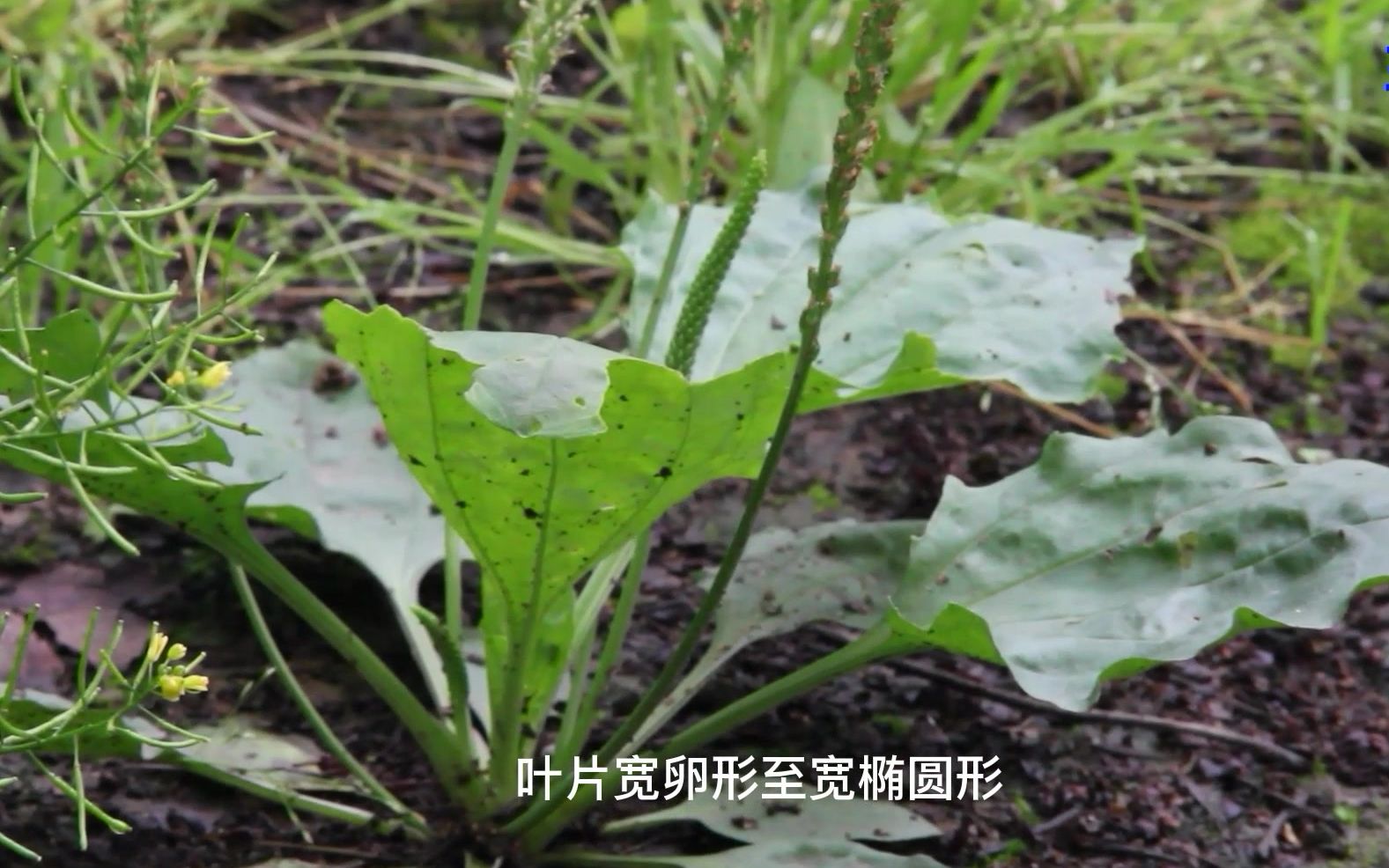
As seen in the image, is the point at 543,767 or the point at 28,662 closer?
the point at 543,767

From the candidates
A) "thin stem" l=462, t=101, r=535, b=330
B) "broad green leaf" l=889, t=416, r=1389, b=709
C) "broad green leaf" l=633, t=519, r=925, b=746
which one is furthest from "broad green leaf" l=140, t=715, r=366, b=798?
"broad green leaf" l=889, t=416, r=1389, b=709

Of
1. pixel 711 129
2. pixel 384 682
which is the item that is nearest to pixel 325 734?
pixel 384 682

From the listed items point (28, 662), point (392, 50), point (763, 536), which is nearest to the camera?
point (28, 662)

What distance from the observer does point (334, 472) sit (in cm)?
163

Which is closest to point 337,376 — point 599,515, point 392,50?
point 599,515

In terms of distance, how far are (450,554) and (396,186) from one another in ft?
3.93

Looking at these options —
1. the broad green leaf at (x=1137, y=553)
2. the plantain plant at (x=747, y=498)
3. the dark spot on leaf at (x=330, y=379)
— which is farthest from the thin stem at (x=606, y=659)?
the dark spot on leaf at (x=330, y=379)

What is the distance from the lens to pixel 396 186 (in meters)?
2.50

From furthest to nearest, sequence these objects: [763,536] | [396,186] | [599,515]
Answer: [396,186] < [763,536] < [599,515]

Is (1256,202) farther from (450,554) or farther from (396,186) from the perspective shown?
(450,554)

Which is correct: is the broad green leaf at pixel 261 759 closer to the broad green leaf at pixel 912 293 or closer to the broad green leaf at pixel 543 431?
the broad green leaf at pixel 543 431

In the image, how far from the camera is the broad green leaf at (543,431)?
102 cm

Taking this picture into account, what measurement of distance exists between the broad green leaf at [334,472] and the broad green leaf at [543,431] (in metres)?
0.30

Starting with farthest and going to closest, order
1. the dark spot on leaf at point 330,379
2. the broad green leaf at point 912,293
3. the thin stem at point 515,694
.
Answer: the dark spot on leaf at point 330,379 → the broad green leaf at point 912,293 → the thin stem at point 515,694
